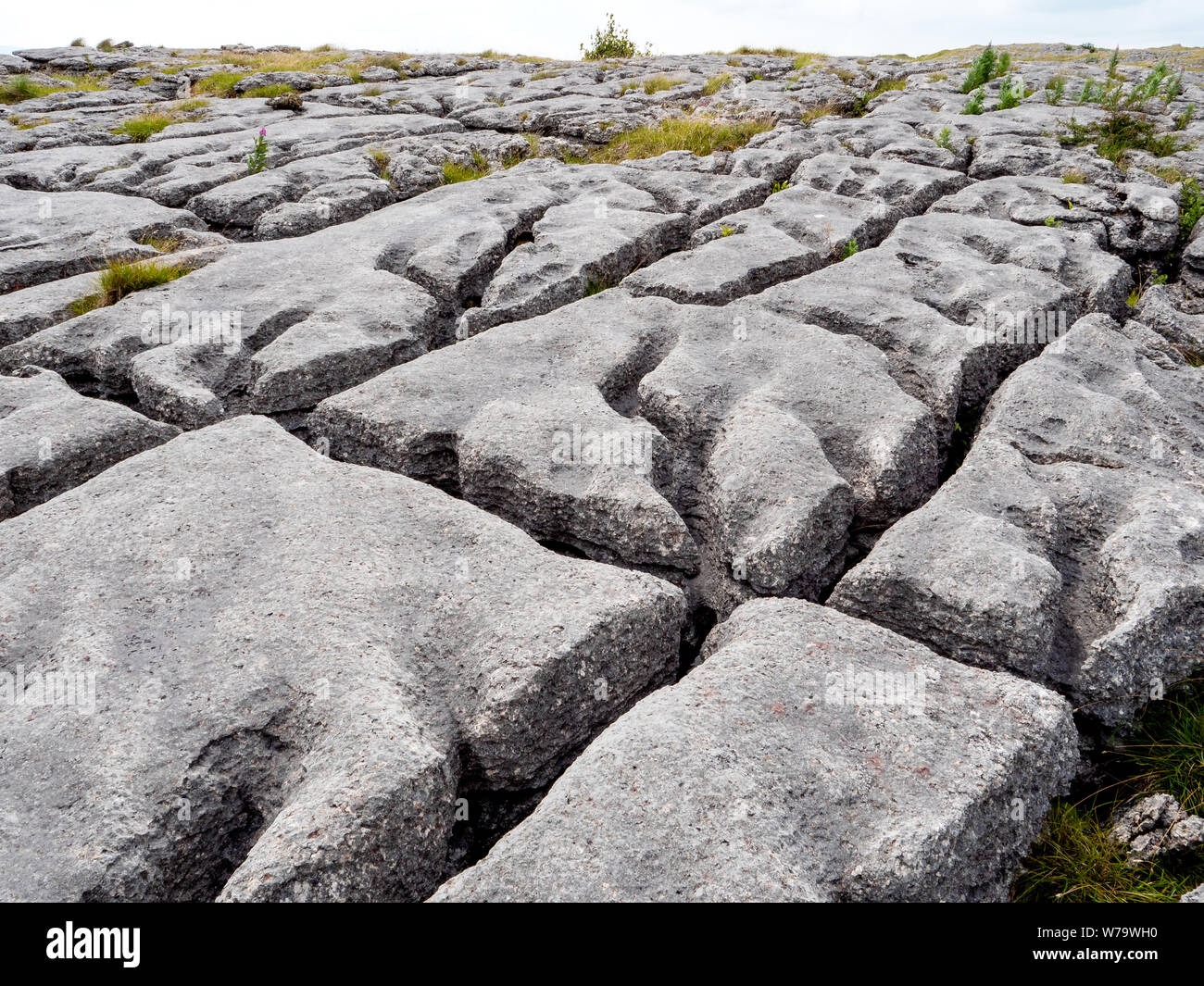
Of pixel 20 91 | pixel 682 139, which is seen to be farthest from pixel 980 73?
pixel 20 91

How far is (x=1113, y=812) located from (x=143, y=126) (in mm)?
20363

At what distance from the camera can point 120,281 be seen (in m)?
8.46

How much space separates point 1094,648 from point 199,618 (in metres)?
5.07

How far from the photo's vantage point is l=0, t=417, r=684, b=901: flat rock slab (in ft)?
11.1

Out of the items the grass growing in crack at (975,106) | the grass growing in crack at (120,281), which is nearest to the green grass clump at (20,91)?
the grass growing in crack at (120,281)

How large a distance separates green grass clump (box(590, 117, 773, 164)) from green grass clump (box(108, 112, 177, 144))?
9.73 metres

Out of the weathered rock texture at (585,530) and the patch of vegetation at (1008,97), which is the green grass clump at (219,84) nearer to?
the weathered rock texture at (585,530)

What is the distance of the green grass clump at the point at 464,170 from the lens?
13445 millimetres

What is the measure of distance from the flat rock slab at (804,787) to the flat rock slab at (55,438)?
4781mm
